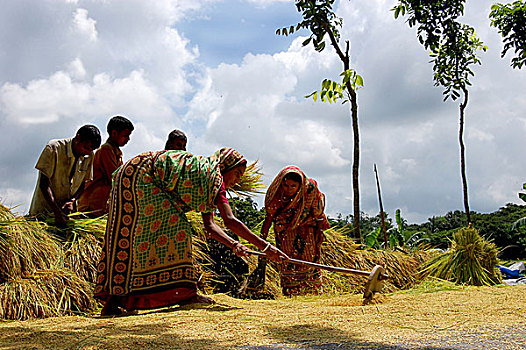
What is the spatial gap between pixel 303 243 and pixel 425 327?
2270 mm

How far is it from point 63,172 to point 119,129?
558mm

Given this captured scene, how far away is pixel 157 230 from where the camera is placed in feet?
9.26

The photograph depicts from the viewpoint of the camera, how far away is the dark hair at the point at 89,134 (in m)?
3.56

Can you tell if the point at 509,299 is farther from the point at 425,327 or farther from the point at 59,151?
the point at 59,151

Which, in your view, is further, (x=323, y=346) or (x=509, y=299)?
(x=509, y=299)

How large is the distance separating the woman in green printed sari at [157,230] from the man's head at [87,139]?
837 millimetres

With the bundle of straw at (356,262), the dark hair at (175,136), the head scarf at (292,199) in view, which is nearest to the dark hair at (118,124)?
the dark hair at (175,136)

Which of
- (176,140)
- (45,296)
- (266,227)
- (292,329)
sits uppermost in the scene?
(176,140)

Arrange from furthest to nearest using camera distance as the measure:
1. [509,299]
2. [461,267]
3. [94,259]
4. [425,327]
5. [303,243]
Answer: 1. [461,267]
2. [303,243]
3. [94,259]
4. [509,299]
5. [425,327]

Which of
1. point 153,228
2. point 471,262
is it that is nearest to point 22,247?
point 153,228

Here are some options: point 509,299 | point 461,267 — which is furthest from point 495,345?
→ point 461,267

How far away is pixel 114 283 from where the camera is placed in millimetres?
2750

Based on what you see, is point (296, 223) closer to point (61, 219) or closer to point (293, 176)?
point (293, 176)

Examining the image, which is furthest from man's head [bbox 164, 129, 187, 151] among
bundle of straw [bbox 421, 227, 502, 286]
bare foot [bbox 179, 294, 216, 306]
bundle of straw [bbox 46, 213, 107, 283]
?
bundle of straw [bbox 421, 227, 502, 286]
